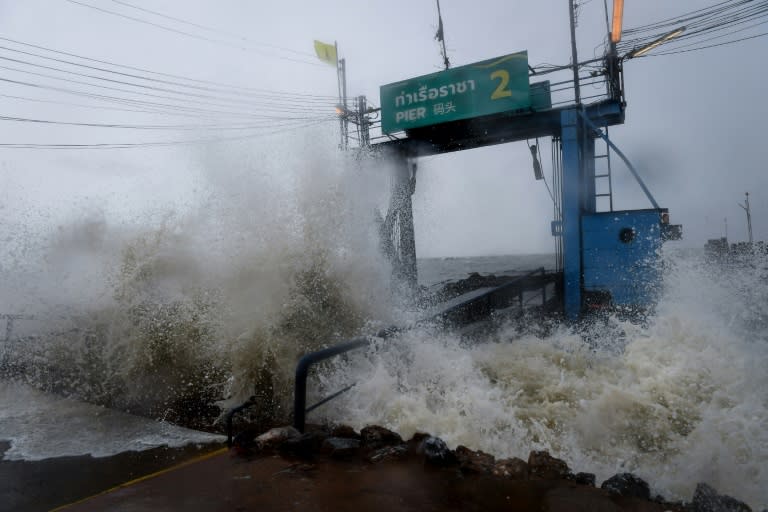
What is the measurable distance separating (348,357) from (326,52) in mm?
12747

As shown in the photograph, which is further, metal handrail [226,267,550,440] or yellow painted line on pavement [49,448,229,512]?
metal handrail [226,267,550,440]

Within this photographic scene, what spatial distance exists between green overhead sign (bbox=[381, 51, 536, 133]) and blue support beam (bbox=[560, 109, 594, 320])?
Answer: 1.17 metres

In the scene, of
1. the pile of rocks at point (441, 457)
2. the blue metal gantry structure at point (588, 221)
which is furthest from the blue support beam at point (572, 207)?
the pile of rocks at point (441, 457)

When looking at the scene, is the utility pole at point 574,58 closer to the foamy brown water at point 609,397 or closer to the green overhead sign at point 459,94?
the green overhead sign at point 459,94

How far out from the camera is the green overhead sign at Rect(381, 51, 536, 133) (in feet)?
36.1

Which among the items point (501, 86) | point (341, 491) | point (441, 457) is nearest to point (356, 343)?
point (441, 457)

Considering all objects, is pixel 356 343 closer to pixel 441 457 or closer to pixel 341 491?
pixel 441 457

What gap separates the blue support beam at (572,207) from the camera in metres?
10.7

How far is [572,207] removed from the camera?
1081 cm

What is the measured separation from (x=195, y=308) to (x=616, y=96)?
10662 millimetres

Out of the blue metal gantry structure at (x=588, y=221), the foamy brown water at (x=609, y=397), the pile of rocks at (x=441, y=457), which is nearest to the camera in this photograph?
the pile of rocks at (x=441, y=457)

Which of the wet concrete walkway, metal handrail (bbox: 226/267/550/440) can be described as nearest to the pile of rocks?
the wet concrete walkway

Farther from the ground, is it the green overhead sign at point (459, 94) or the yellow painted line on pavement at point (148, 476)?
the green overhead sign at point (459, 94)

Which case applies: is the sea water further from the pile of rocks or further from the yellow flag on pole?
the yellow flag on pole
